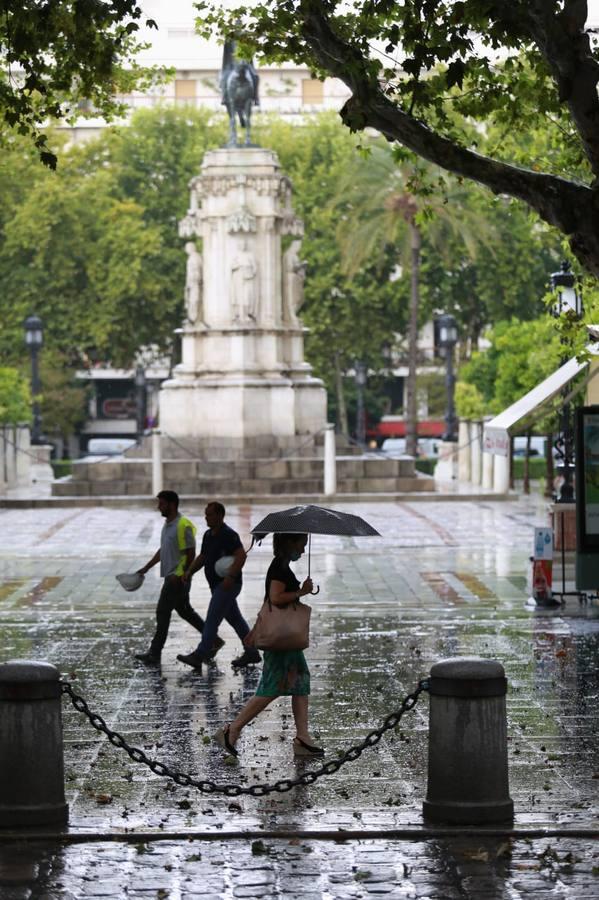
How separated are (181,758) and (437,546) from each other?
57.7ft

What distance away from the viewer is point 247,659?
1584cm

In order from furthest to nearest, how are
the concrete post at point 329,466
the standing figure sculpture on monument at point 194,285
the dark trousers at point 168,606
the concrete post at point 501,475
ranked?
the standing figure sculpture on monument at point 194,285
the concrete post at point 501,475
the concrete post at point 329,466
the dark trousers at point 168,606

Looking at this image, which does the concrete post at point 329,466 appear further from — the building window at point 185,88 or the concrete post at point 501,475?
the building window at point 185,88

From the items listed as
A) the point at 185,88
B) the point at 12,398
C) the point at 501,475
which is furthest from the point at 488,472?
the point at 185,88

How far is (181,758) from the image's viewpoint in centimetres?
1184

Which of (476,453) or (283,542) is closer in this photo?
(283,542)

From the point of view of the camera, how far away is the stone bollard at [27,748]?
32.7ft

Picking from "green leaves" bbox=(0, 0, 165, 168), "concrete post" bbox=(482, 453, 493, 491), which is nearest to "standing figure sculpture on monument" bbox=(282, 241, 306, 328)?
"concrete post" bbox=(482, 453, 493, 491)

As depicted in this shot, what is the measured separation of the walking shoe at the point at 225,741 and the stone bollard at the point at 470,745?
7.08ft

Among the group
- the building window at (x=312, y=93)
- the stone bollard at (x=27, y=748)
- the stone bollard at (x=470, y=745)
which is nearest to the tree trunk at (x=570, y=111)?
the stone bollard at (x=470, y=745)

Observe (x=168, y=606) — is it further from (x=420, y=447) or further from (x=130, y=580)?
(x=420, y=447)

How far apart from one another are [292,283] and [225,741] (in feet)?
108

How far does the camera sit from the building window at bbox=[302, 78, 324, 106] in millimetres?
109625

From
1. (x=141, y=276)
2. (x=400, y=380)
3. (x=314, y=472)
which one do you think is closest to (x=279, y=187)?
(x=314, y=472)
